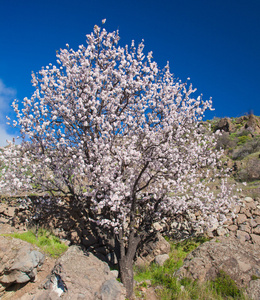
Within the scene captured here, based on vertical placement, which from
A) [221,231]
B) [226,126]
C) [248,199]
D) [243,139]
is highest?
[226,126]

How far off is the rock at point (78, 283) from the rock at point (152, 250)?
3.42 m

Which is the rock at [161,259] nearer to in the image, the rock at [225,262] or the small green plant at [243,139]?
the rock at [225,262]

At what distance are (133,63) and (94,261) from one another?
790 cm

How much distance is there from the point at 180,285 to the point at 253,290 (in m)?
2.47

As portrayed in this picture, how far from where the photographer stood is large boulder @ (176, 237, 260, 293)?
7996 millimetres

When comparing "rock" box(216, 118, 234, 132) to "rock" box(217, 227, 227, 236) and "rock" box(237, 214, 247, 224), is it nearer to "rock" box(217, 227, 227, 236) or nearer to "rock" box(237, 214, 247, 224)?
"rock" box(237, 214, 247, 224)

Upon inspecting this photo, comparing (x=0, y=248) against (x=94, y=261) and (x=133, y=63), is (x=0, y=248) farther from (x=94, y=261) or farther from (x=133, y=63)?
(x=133, y=63)

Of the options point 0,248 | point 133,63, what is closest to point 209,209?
point 133,63

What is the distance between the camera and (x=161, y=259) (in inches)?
388

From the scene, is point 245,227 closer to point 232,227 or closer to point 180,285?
point 232,227

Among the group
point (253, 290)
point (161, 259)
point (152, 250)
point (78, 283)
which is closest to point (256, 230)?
point (253, 290)

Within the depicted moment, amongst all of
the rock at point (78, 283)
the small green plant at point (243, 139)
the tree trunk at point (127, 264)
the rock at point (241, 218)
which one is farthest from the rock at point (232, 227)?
the small green plant at point (243, 139)

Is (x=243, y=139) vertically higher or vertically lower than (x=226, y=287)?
higher

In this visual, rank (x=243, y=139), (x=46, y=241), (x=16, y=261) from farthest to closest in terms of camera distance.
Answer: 1. (x=243, y=139)
2. (x=46, y=241)
3. (x=16, y=261)
